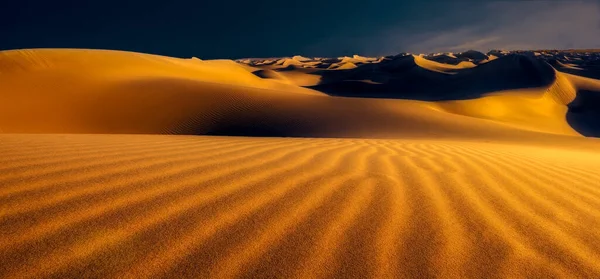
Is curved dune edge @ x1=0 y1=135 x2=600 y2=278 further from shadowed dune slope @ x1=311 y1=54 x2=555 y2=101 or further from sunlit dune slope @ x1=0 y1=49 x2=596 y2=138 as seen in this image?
shadowed dune slope @ x1=311 y1=54 x2=555 y2=101

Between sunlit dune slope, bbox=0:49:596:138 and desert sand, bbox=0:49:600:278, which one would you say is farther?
sunlit dune slope, bbox=0:49:596:138

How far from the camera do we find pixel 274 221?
1.94 metres

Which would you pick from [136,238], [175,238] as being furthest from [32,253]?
[175,238]

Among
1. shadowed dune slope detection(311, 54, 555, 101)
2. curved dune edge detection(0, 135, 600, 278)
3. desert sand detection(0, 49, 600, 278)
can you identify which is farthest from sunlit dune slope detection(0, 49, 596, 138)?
shadowed dune slope detection(311, 54, 555, 101)

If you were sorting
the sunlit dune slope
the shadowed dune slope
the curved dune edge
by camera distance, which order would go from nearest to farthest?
the curved dune edge < the sunlit dune slope < the shadowed dune slope

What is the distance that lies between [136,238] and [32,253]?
380 millimetres

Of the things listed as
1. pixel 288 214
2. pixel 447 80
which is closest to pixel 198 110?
pixel 288 214

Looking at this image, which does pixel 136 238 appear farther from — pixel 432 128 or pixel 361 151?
pixel 432 128

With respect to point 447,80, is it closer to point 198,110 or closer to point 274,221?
point 198,110

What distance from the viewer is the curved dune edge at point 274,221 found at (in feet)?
4.85

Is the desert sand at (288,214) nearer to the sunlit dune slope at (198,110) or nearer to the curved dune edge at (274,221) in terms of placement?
the curved dune edge at (274,221)

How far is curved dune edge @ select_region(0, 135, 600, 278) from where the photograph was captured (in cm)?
148

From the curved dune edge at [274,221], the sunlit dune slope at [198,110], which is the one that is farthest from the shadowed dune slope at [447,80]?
the curved dune edge at [274,221]

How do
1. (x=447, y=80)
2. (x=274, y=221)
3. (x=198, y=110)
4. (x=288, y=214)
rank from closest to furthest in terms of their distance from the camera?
(x=274, y=221), (x=288, y=214), (x=198, y=110), (x=447, y=80)
